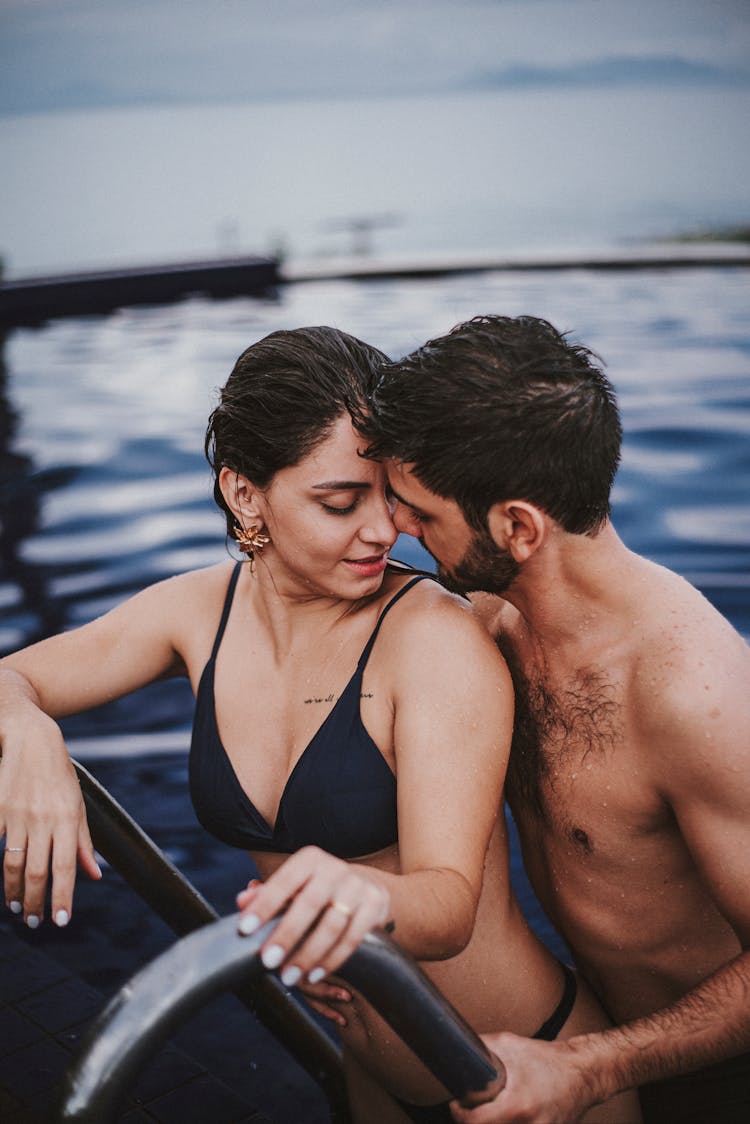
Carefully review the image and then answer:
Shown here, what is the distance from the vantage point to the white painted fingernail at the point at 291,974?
0.85 m

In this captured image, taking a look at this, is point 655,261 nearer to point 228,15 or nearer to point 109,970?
point 109,970

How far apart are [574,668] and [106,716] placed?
3.51 meters

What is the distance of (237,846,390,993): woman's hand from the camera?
833 mm

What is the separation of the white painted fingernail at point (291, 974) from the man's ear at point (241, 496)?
116 centimetres

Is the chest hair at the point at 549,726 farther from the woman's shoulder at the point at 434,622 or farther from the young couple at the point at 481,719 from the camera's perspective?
the woman's shoulder at the point at 434,622

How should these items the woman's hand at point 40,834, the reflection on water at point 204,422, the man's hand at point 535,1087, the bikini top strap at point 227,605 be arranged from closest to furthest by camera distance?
the man's hand at point 535,1087
the woman's hand at point 40,834
the bikini top strap at point 227,605
the reflection on water at point 204,422

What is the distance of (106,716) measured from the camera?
191 inches

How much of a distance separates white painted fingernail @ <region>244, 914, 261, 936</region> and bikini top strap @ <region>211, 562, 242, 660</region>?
1261 mm

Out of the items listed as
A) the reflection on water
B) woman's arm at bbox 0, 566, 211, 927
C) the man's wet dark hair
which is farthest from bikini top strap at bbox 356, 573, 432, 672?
the reflection on water

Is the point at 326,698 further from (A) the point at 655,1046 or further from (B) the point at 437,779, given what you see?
(A) the point at 655,1046

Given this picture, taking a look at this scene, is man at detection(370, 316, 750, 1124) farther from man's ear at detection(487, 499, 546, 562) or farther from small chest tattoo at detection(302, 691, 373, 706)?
small chest tattoo at detection(302, 691, 373, 706)

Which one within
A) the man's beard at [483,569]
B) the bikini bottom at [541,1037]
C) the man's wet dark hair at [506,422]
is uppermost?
the man's wet dark hair at [506,422]

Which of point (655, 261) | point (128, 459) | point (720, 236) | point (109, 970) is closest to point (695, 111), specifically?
point (720, 236)

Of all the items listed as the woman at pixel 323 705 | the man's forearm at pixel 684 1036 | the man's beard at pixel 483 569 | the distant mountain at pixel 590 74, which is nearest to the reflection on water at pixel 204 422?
the woman at pixel 323 705
